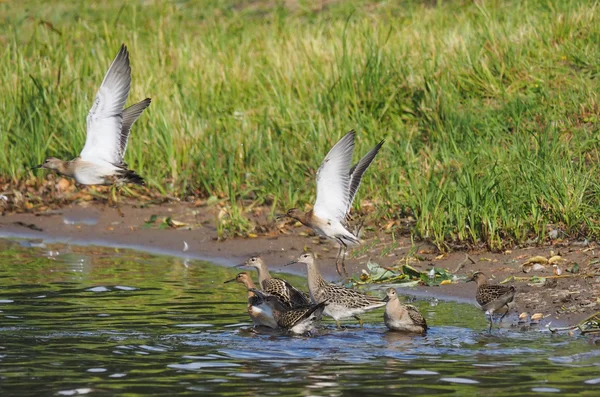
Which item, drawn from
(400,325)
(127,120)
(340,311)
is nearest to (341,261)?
(340,311)

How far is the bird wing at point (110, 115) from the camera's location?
11.4m

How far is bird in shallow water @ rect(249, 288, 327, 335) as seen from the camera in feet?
28.7

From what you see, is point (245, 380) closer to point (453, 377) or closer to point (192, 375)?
point (192, 375)

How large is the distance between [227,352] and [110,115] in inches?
175

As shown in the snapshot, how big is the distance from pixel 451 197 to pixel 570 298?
2162 millimetres

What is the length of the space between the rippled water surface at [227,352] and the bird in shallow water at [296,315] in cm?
11

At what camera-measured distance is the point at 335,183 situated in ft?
35.8

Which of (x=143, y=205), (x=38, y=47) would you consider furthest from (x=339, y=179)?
(x=38, y=47)

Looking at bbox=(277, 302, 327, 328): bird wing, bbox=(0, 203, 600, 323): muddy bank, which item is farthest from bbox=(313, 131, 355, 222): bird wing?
bbox=(277, 302, 327, 328): bird wing

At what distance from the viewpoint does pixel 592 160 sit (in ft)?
37.9

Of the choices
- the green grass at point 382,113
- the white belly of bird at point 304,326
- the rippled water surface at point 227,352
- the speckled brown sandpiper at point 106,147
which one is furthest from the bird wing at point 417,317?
the speckled brown sandpiper at point 106,147

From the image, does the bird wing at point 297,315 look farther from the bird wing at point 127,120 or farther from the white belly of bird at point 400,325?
the bird wing at point 127,120

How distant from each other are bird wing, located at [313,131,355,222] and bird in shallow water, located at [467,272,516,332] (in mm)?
2146

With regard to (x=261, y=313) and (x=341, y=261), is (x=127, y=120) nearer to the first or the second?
(x=341, y=261)
